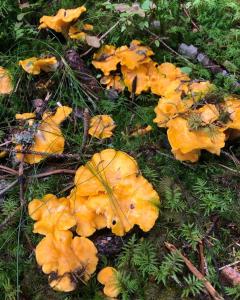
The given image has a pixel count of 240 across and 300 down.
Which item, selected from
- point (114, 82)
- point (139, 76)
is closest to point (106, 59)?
point (114, 82)

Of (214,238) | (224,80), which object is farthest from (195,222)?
(224,80)

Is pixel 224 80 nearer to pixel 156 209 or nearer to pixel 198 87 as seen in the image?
pixel 198 87

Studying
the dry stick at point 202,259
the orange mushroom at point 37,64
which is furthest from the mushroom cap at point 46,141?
the dry stick at point 202,259

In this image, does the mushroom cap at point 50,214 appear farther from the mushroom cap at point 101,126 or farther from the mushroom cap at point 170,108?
the mushroom cap at point 170,108

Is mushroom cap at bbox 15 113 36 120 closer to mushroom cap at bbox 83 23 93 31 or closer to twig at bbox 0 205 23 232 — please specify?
twig at bbox 0 205 23 232

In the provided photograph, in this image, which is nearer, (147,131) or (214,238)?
(214,238)

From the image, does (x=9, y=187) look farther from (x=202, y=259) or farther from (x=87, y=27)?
(x=87, y=27)

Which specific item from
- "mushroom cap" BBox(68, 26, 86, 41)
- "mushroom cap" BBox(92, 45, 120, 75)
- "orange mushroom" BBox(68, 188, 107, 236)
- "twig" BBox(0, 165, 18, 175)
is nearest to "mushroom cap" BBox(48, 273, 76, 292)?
"orange mushroom" BBox(68, 188, 107, 236)
